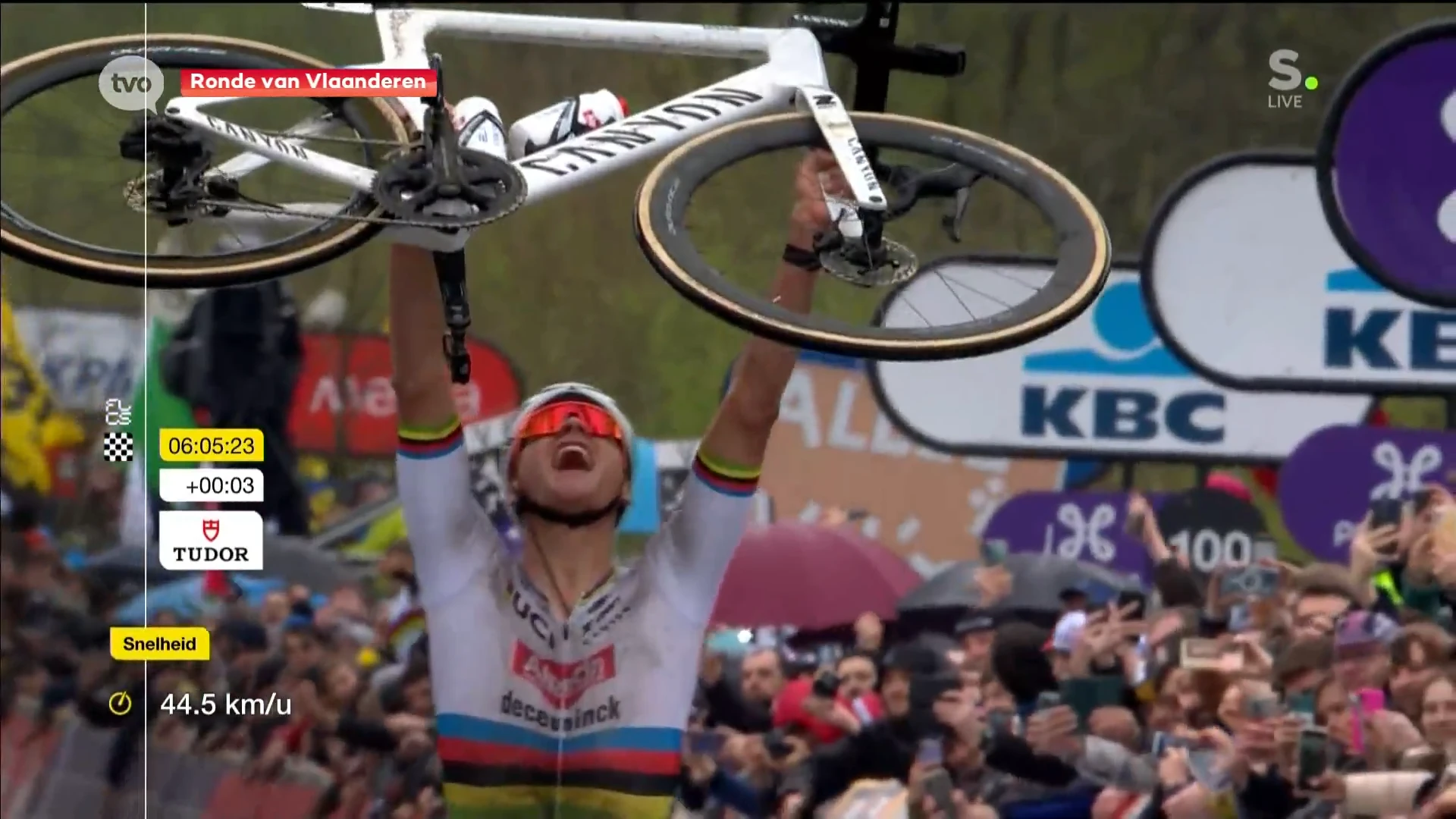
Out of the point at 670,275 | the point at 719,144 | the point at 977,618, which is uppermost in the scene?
the point at 719,144

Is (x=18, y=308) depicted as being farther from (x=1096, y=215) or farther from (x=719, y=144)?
(x=1096, y=215)

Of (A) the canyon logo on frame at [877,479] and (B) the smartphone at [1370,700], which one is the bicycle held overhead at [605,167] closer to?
(B) the smartphone at [1370,700]

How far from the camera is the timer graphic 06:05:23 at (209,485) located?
14.8ft

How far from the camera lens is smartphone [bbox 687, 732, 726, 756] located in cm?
476

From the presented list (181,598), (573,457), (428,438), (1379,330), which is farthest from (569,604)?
(1379,330)

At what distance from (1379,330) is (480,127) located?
8.81 ft

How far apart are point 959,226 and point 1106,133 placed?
6.22 feet

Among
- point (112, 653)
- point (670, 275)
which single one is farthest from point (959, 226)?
point (112, 653)

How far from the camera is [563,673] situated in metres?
3.63

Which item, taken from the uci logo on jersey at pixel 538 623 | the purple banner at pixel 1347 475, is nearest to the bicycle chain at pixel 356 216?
the uci logo on jersey at pixel 538 623

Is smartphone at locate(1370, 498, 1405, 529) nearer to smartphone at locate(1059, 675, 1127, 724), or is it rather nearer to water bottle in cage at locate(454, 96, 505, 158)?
smartphone at locate(1059, 675, 1127, 724)

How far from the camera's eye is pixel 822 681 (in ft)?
16.1

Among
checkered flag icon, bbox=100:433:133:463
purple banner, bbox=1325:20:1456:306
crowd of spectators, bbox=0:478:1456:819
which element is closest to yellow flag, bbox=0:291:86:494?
checkered flag icon, bbox=100:433:133:463

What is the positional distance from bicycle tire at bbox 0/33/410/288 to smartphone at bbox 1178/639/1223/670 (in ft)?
6.49
